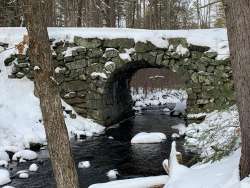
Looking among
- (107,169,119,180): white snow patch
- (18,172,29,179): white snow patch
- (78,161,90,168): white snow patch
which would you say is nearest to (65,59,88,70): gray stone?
(78,161,90,168): white snow patch

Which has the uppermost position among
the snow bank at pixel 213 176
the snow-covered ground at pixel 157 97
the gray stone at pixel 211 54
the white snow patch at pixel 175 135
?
the gray stone at pixel 211 54

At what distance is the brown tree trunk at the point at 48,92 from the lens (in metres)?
4.36

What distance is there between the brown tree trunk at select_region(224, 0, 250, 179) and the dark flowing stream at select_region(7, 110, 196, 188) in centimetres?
285

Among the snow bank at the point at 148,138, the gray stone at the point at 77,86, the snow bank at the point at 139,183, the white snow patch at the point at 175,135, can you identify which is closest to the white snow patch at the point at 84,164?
the snow bank at the point at 148,138

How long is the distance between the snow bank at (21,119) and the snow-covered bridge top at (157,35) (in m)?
1.43

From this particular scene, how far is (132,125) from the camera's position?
15.1 meters

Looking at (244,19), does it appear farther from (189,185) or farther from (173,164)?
(173,164)

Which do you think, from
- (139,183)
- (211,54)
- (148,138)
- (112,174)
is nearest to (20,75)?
(148,138)

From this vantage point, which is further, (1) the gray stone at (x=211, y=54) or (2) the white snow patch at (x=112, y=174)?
(1) the gray stone at (x=211, y=54)

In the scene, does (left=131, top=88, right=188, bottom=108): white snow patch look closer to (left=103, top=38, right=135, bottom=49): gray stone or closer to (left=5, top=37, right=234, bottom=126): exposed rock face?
(left=5, top=37, right=234, bottom=126): exposed rock face

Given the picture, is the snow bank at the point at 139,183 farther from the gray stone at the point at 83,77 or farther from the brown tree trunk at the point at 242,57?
the gray stone at the point at 83,77

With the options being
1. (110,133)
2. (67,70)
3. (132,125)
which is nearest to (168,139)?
(110,133)

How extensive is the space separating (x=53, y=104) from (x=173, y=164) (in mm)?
1888

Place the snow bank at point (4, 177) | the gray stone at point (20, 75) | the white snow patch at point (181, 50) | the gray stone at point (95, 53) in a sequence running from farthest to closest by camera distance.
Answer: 1. the gray stone at point (20, 75)
2. the gray stone at point (95, 53)
3. the white snow patch at point (181, 50)
4. the snow bank at point (4, 177)
